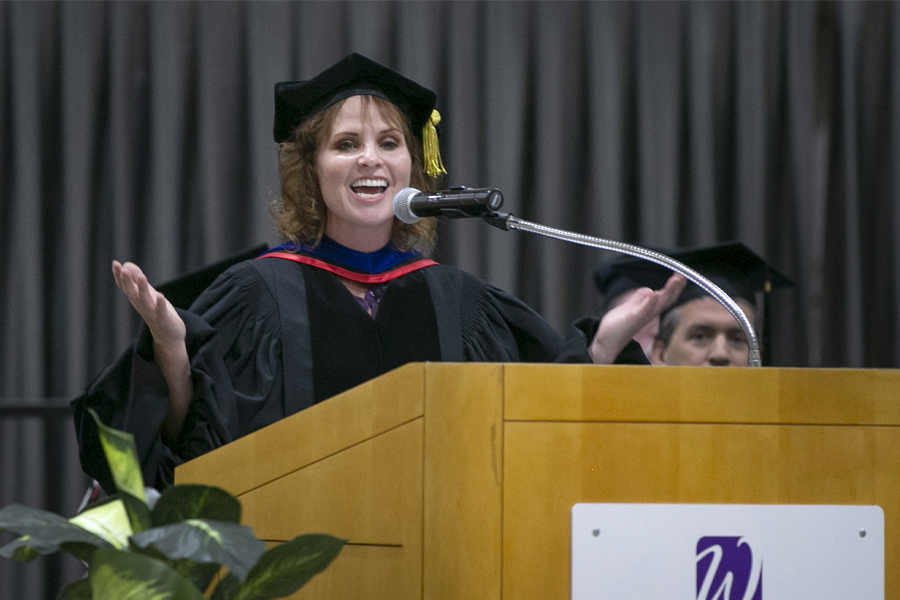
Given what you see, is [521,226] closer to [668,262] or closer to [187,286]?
[668,262]

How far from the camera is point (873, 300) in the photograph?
12.1 feet

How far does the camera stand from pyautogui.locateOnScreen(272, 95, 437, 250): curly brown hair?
213cm

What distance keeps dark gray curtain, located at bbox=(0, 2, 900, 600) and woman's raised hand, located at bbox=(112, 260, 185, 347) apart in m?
1.99

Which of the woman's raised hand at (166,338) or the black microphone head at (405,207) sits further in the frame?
the black microphone head at (405,207)

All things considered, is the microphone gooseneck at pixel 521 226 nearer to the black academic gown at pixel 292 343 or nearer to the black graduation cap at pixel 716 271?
the black academic gown at pixel 292 343

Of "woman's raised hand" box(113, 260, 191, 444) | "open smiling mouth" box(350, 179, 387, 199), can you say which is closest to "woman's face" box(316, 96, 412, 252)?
"open smiling mouth" box(350, 179, 387, 199)

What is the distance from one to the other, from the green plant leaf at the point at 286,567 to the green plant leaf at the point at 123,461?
117mm

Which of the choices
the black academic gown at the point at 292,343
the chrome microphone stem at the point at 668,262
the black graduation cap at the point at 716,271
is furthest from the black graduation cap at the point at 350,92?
the black graduation cap at the point at 716,271

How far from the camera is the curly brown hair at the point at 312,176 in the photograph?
2.13 m

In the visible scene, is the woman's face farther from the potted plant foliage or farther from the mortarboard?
the potted plant foliage

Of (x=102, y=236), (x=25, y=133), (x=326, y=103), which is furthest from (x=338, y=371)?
(x=25, y=133)

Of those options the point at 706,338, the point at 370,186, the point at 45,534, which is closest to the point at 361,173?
the point at 370,186

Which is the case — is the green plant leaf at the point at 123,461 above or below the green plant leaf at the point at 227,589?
above

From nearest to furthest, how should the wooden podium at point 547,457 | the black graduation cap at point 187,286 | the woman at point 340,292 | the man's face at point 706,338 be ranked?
the wooden podium at point 547,457 → the woman at point 340,292 → the black graduation cap at point 187,286 → the man's face at point 706,338
